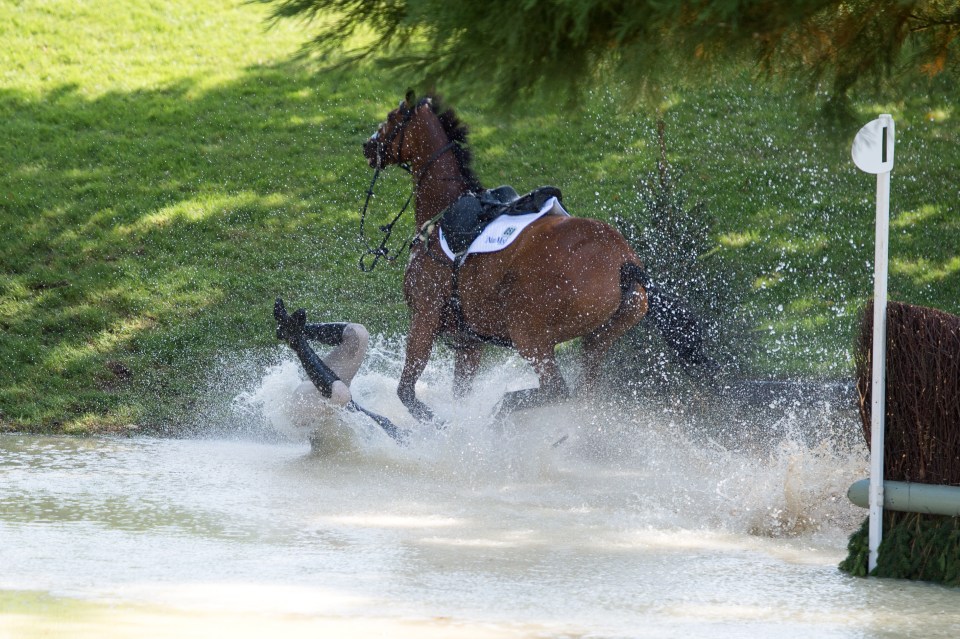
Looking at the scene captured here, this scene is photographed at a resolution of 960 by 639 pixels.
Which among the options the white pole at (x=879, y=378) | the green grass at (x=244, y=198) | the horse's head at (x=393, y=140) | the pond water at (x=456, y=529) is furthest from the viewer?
the green grass at (x=244, y=198)

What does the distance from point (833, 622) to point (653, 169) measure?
986 cm

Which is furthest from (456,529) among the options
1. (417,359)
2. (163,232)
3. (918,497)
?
(163,232)

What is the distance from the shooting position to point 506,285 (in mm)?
7148

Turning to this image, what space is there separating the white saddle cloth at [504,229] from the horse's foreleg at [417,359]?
0.43 m

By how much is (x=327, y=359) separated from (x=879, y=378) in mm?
3772

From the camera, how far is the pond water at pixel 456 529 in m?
4.17

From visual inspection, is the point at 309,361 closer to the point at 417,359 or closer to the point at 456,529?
the point at 417,359

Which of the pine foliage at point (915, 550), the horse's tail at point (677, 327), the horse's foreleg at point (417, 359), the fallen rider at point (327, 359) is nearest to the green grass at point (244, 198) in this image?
the horse's tail at point (677, 327)

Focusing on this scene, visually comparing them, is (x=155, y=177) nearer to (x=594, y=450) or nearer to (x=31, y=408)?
(x=31, y=408)

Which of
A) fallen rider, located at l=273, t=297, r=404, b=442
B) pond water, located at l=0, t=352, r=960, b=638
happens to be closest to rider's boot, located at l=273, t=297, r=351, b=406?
fallen rider, located at l=273, t=297, r=404, b=442

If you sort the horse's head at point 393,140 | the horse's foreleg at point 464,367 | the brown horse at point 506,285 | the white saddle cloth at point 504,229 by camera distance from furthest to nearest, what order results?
the horse's foreleg at point 464,367, the horse's head at point 393,140, the white saddle cloth at point 504,229, the brown horse at point 506,285

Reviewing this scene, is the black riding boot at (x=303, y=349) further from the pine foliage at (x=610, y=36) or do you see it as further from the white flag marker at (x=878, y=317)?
the white flag marker at (x=878, y=317)

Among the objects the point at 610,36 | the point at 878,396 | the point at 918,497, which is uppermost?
the point at 610,36

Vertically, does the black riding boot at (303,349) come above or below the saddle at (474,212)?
below
